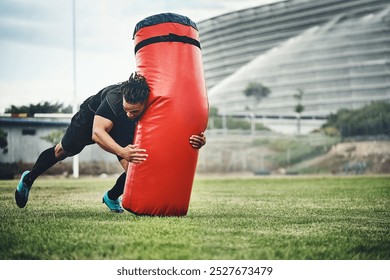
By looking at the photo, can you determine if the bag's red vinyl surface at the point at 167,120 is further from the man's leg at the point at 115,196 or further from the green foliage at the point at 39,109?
the green foliage at the point at 39,109

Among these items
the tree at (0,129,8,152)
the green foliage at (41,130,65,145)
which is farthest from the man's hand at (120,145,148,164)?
the green foliage at (41,130,65,145)

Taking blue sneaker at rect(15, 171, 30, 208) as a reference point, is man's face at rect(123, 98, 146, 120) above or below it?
above

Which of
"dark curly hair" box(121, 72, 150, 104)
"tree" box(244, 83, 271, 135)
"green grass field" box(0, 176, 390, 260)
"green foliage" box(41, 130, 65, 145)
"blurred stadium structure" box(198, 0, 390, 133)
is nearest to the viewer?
"green grass field" box(0, 176, 390, 260)

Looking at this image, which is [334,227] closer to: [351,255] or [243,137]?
[351,255]

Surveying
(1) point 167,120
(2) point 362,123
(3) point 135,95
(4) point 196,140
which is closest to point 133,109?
(3) point 135,95

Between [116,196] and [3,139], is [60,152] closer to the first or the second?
[116,196]

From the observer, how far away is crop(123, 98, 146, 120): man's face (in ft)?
9.20

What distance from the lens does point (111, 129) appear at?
2986 mm

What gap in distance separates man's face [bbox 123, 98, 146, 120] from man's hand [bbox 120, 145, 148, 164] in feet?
0.56

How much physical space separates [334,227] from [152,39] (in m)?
1.39

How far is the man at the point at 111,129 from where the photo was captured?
280 cm

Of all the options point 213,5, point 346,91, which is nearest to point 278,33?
point 346,91

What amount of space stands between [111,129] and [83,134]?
0.25 m

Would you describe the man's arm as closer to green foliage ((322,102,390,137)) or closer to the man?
the man
